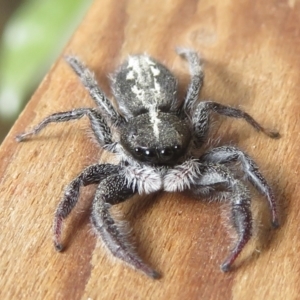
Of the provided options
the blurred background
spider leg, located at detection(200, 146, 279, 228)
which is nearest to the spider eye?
spider leg, located at detection(200, 146, 279, 228)

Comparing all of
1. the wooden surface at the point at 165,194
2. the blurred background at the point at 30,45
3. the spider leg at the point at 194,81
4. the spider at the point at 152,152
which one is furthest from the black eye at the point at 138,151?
the blurred background at the point at 30,45

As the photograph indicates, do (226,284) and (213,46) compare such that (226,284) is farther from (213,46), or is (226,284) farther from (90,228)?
(213,46)

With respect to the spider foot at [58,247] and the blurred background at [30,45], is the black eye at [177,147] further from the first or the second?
the blurred background at [30,45]

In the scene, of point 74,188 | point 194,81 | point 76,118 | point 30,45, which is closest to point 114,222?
point 74,188

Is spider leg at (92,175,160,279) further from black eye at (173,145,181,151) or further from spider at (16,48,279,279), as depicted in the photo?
black eye at (173,145,181,151)

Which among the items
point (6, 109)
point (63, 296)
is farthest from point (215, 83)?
point (63, 296)

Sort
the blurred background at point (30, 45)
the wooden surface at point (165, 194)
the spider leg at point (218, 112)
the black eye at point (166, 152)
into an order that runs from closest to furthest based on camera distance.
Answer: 1. the wooden surface at point (165, 194)
2. the black eye at point (166, 152)
3. the spider leg at point (218, 112)
4. the blurred background at point (30, 45)
